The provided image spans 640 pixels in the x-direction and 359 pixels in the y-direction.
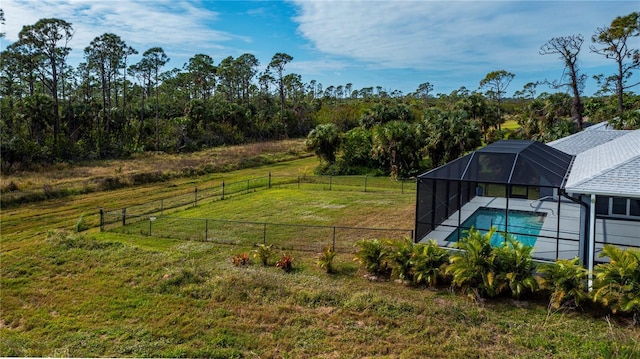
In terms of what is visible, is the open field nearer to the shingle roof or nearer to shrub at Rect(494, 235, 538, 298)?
shrub at Rect(494, 235, 538, 298)

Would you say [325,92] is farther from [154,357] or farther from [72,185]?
[154,357]

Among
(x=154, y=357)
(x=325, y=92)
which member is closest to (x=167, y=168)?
(x=154, y=357)

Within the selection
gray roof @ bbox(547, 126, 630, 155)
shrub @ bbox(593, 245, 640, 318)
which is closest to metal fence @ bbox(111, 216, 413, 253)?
shrub @ bbox(593, 245, 640, 318)

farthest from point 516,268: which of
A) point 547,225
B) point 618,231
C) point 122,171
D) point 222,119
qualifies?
point 222,119

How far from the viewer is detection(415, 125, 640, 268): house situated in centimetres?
1063

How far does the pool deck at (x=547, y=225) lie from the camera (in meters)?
11.8

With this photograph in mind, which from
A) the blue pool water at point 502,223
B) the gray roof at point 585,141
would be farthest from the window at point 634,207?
the gray roof at point 585,141

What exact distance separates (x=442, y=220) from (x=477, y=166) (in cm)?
246

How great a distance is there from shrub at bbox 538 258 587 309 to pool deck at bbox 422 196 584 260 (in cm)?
176

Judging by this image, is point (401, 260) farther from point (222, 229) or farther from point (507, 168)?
point (222, 229)

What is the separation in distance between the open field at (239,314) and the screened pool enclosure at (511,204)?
3160mm

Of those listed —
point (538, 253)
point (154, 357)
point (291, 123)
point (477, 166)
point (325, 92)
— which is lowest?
point (154, 357)

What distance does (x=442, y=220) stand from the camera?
15.5 m

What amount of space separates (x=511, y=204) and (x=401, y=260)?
26.9 ft
